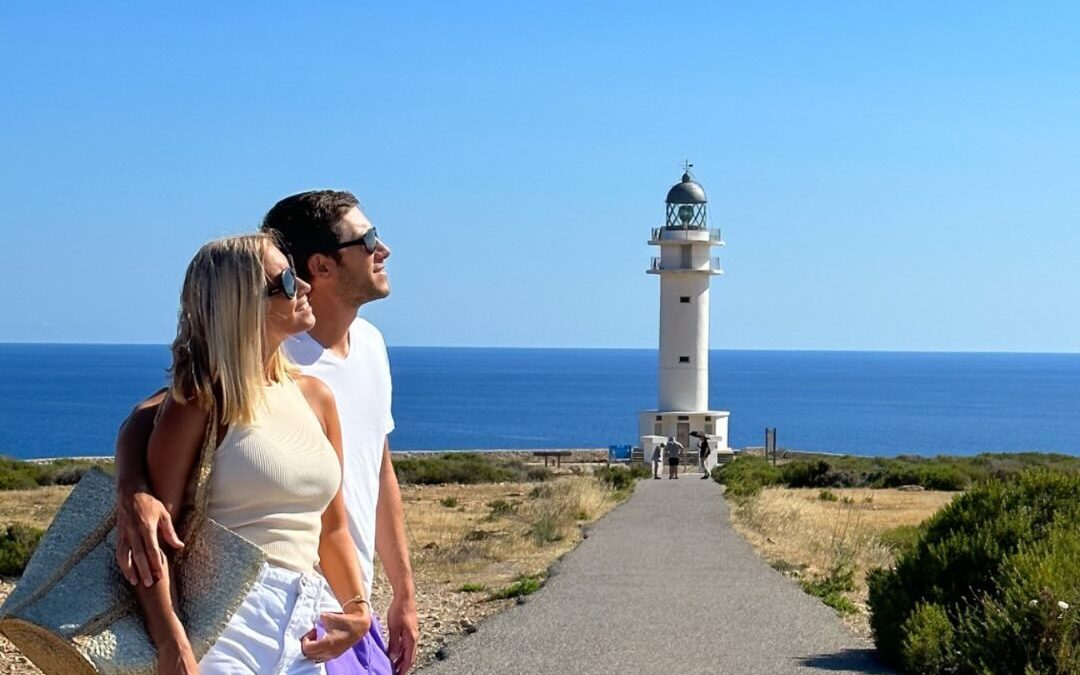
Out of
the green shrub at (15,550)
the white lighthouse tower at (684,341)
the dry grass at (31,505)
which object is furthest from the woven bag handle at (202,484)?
the white lighthouse tower at (684,341)

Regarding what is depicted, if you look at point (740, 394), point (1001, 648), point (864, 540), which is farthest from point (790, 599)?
point (740, 394)

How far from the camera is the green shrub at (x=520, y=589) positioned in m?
11.1

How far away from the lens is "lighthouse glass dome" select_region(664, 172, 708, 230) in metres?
44.2

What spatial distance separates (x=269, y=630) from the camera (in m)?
2.81

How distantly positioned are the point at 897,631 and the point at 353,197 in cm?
560

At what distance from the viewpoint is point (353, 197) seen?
371 cm

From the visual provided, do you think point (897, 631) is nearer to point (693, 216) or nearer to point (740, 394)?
point (693, 216)

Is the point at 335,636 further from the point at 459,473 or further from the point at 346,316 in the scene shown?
the point at 459,473

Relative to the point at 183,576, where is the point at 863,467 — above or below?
below

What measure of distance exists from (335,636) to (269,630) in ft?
0.75

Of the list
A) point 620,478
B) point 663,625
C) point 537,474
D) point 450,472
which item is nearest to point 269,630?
point 663,625

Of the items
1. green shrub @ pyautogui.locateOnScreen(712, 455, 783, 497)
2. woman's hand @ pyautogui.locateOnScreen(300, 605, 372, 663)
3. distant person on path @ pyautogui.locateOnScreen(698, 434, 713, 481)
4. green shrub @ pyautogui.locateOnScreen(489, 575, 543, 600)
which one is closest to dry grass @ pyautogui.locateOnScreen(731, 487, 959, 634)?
green shrub @ pyautogui.locateOnScreen(712, 455, 783, 497)

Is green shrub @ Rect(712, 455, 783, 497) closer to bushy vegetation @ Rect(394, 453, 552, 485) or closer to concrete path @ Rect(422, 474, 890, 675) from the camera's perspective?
bushy vegetation @ Rect(394, 453, 552, 485)

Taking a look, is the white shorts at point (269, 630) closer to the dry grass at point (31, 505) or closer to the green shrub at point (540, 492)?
the dry grass at point (31, 505)
